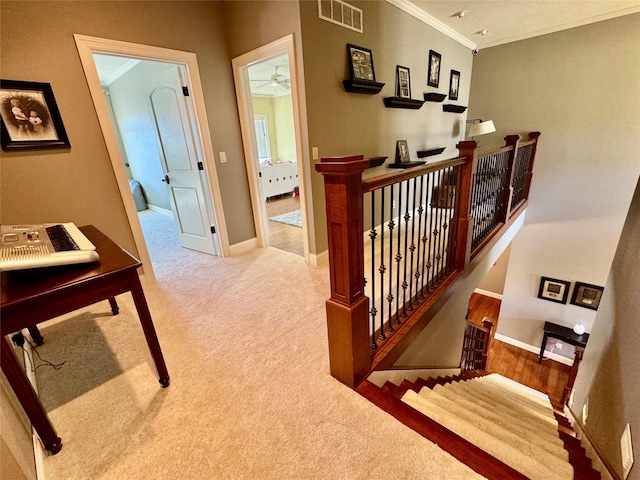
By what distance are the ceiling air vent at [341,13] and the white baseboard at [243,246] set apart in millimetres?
2332

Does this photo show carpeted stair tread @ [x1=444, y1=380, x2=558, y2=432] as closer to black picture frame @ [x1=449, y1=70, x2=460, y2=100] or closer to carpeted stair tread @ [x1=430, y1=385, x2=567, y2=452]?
carpeted stair tread @ [x1=430, y1=385, x2=567, y2=452]

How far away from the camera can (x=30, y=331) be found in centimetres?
178

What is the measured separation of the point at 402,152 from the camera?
360 centimetres

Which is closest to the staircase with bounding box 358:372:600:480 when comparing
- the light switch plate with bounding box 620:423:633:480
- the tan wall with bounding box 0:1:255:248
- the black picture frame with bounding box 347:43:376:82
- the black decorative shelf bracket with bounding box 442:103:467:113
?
the light switch plate with bounding box 620:423:633:480

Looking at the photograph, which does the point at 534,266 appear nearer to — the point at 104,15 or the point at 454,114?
the point at 454,114

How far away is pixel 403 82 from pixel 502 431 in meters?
3.49

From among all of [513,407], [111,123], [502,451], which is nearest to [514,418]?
[513,407]

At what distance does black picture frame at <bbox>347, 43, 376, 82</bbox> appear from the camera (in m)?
2.69

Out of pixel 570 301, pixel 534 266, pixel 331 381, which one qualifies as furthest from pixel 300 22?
pixel 570 301

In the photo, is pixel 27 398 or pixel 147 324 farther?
pixel 147 324

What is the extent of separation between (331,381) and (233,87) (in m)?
2.94

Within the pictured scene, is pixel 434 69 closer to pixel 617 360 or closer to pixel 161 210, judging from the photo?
pixel 617 360

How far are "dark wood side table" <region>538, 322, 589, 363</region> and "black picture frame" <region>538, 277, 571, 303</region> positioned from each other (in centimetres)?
52

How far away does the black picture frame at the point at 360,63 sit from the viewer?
269cm
